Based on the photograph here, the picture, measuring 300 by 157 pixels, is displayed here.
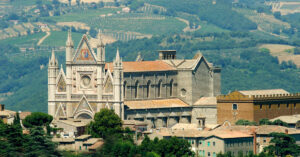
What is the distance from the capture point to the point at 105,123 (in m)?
118

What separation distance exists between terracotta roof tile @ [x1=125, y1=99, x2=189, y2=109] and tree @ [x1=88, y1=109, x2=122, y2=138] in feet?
46.9

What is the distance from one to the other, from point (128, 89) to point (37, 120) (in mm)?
19615

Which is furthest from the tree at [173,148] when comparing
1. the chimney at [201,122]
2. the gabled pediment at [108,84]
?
the gabled pediment at [108,84]

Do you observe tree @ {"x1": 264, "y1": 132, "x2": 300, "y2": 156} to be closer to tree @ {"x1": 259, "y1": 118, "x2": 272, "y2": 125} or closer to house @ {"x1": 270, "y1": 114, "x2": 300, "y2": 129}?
tree @ {"x1": 259, "y1": 118, "x2": 272, "y2": 125}

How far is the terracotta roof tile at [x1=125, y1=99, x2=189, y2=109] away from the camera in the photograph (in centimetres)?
13638

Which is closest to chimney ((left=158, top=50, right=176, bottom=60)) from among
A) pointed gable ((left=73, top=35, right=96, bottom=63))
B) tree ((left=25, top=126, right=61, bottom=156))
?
pointed gable ((left=73, top=35, right=96, bottom=63))

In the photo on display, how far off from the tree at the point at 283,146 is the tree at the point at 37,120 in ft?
88.7

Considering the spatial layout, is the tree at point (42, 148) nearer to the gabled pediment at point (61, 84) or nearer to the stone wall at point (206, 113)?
the gabled pediment at point (61, 84)

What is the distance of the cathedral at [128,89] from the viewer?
134m

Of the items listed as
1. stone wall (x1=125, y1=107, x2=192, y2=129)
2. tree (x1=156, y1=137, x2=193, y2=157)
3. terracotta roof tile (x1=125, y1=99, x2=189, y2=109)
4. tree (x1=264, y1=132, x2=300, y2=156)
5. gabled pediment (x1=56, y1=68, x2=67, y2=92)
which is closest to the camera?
tree (x1=156, y1=137, x2=193, y2=157)

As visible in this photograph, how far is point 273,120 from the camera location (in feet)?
431

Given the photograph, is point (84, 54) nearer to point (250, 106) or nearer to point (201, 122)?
point (201, 122)

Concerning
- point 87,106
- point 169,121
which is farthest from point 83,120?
point 169,121

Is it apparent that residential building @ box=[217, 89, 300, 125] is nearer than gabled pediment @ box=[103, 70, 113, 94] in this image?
No
